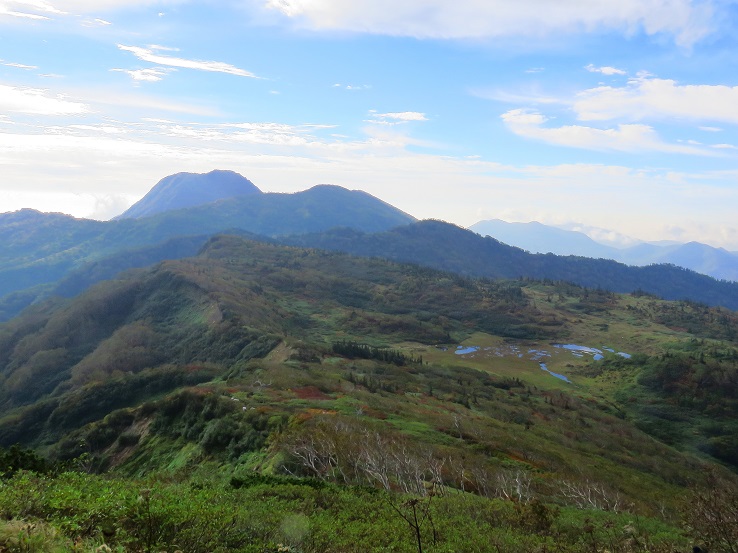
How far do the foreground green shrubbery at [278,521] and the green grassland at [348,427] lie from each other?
0.26ft

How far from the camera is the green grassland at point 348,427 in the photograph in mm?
13852

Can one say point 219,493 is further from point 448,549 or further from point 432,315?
point 432,315

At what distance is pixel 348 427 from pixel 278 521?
17.3 meters

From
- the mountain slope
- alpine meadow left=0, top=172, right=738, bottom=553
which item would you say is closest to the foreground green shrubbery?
alpine meadow left=0, top=172, right=738, bottom=553

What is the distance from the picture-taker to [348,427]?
3178 cm

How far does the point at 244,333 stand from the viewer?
9588cm

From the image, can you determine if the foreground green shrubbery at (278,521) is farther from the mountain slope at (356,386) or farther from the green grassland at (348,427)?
the mountain slope at (356,386)

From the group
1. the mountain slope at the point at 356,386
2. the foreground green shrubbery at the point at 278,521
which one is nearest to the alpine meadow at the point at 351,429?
the foreground green shrubbery at the point at 278,521

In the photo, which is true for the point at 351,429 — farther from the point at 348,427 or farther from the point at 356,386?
the point at 356,386

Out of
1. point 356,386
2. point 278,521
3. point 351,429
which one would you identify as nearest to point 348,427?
point 351,429

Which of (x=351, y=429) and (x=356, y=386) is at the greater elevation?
(x=351, y=429)

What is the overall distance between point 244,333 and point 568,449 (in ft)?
219

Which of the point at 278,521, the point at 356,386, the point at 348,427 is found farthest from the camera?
the point at 356,386

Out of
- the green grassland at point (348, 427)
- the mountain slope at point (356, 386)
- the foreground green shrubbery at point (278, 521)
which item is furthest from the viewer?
the mountain slope at point (356, 386)
